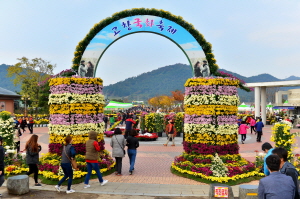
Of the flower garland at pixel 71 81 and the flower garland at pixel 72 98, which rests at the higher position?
the flower garland at pixel 71 81

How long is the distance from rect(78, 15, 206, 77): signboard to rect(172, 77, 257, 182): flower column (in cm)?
115

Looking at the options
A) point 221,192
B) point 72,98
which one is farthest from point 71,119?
point 221,192

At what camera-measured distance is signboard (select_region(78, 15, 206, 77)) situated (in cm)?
948

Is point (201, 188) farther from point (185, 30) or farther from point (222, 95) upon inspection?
point (185, 30)

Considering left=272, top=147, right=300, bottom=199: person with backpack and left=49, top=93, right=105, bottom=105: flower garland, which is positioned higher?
left=49, top=93, right=105, bottom=105: flower garland

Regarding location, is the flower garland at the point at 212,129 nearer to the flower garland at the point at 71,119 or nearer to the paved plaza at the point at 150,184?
the paved plaza at the point at 150,184

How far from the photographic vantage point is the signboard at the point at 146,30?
9477 millimetres

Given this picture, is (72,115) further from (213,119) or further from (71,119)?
(213,119)

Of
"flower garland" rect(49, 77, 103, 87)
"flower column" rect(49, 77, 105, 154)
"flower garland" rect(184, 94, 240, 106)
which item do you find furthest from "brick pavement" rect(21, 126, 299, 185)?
"flower garland" rect(49, 77, 103, 87)

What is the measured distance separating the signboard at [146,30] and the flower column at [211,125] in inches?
45.2

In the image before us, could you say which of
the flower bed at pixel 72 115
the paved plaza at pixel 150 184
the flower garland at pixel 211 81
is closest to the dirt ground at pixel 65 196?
the paved plaza at pixel 150 184

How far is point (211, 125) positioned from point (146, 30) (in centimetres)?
398

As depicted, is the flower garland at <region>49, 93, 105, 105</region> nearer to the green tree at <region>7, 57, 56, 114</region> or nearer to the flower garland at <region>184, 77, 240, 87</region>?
the flower garland at <region>184, 77, 240, 87</region>

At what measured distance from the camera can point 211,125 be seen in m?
8.73
